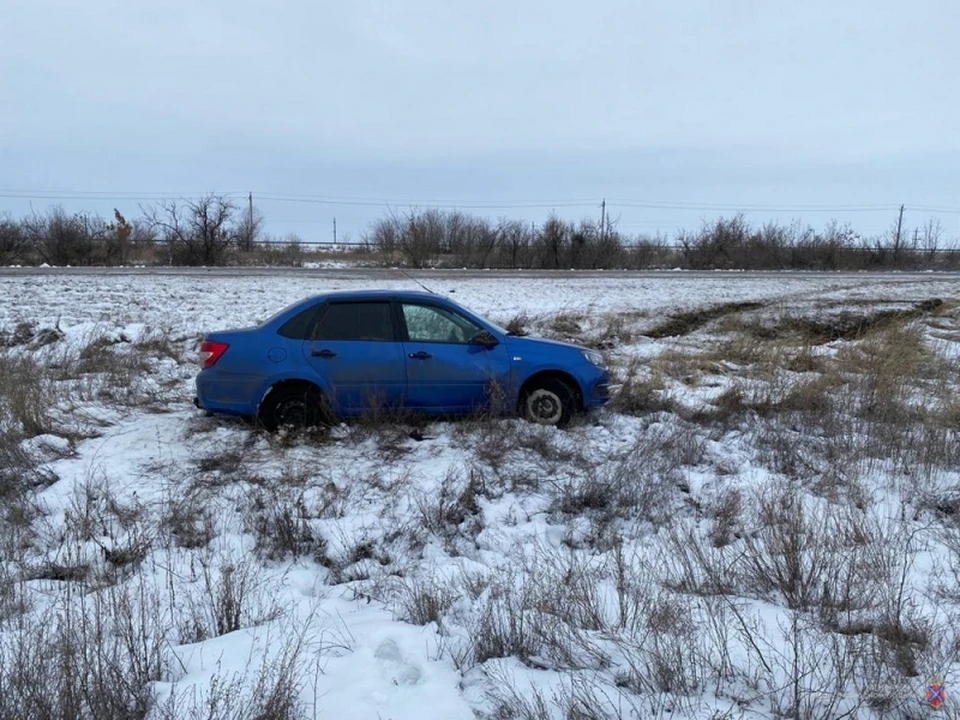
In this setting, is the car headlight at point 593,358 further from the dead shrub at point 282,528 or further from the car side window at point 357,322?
the dead shrub at point 282,528

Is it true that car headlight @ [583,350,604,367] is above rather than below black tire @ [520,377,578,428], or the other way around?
above

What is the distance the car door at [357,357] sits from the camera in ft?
23.1

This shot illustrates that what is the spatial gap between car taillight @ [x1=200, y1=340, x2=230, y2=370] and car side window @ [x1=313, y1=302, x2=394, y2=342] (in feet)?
3.03

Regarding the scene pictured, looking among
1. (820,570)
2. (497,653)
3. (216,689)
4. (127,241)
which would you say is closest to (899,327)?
(820,570)

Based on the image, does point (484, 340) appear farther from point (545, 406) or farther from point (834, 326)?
point (834, 326)

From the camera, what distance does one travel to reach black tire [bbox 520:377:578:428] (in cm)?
744

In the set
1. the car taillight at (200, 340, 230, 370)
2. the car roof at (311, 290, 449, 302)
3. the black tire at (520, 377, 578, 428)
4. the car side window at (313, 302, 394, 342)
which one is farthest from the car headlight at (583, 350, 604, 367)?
the car taillight at (200, 340, 230, 370)

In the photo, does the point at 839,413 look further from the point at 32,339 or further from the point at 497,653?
the point at 32,339

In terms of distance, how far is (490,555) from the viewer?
15.2ft

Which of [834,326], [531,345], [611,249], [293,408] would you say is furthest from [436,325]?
[611,249]

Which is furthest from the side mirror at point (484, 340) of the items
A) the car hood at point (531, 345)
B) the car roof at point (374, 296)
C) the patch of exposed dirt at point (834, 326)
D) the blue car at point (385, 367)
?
the patch of exposed dirt at point (834, 326)

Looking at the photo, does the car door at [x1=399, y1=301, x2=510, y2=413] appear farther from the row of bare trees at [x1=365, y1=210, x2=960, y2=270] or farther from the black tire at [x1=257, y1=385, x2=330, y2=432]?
the row of bare trees at [x1=365, y1=210, x2=960, y2=270]

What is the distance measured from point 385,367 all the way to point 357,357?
31 cm

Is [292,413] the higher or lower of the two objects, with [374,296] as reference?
lower
